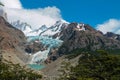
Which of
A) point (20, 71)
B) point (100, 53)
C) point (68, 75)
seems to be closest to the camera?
point (100, 53)

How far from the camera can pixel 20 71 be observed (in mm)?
67625

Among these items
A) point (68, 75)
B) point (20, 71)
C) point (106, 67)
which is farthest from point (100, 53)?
point (20, 71)

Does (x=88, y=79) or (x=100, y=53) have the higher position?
(x=100, y=53)

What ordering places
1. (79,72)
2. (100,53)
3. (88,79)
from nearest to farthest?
(88,79) → (100,53) → (79,72)

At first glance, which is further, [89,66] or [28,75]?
[28,75]

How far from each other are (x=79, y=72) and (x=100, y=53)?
514 centimetres

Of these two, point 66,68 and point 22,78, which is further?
point 22,78

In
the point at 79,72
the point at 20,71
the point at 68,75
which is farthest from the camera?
the point at 20,71

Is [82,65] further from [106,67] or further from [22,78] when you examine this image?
[22,78]

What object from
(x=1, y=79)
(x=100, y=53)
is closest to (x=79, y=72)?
(x=100, y=53)

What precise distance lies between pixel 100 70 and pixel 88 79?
2.98 m

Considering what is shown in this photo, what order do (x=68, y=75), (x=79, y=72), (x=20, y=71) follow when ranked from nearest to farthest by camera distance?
(x=79, y=72) < (x=68, y=75) < (x=20, y=71)

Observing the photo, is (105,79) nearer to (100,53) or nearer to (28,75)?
(100,53)

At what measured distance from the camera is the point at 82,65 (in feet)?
172
